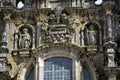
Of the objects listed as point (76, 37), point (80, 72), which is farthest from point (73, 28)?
point (80, 72)

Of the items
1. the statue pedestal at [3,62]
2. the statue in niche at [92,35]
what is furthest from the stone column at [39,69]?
the statue in niche at [92,35]

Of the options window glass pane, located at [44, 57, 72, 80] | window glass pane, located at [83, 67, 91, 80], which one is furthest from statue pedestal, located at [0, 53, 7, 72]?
window glass pane, located at [83, 67, 91, 80]

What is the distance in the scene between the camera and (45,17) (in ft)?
77.4

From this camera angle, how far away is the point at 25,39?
2314 cm

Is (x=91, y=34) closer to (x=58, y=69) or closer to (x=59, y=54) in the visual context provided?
(x=59, y=54)

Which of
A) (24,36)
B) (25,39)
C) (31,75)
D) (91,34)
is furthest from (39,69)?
(91,34)

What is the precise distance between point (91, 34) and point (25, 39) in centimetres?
334

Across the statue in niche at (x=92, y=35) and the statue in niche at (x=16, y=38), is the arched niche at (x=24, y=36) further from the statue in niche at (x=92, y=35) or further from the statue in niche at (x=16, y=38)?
the statue in niche at (x=92, y=35)

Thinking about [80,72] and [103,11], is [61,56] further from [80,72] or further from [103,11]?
[103,11]

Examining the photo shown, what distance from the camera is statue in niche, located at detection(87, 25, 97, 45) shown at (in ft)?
74.8

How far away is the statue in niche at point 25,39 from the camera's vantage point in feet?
75.3

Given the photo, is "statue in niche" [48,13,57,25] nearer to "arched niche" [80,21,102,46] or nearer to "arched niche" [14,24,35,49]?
"arched niche" [14,24,35,49]

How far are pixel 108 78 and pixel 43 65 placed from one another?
3378 mm

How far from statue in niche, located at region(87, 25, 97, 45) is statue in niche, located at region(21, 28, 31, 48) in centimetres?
306
